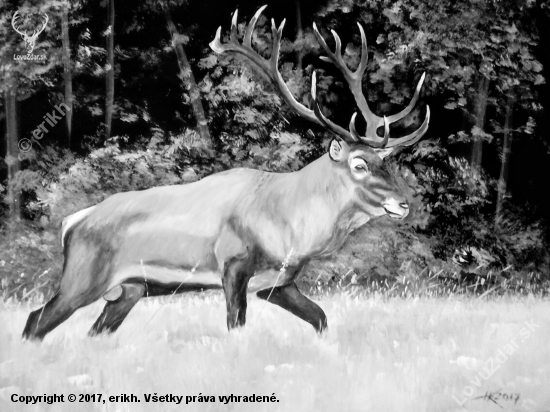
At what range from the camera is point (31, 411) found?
400cm

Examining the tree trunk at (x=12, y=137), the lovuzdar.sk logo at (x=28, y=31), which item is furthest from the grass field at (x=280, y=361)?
the lovuzdar.sk logo at (x=28, y=31)

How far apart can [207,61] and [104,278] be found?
6.31ft

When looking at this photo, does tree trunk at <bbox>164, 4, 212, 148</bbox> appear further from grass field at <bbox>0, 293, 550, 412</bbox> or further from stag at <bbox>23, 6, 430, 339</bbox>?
grass field at <bbox>0, 293, 550, 412</bbox>

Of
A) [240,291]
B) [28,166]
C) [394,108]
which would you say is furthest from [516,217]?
[28,166]

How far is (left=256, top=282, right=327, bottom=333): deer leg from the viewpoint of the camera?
4.59m

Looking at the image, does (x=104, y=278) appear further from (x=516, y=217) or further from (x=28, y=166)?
(x=516, y=217)

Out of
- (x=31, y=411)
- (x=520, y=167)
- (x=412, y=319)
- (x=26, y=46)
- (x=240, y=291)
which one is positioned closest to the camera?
(x=31, y=411)

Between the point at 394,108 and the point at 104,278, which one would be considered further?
the point at 394,108

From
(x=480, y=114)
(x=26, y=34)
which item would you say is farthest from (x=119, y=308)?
(x=480, y=114)

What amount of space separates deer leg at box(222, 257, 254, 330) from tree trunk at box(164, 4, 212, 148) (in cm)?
146

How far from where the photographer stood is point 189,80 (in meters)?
5.38

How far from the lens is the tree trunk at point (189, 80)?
5301 mm

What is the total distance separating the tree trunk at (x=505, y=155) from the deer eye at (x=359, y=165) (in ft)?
6.17

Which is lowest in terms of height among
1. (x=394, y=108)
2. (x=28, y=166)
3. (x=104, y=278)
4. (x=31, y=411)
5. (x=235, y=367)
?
(x=31, y=411)
